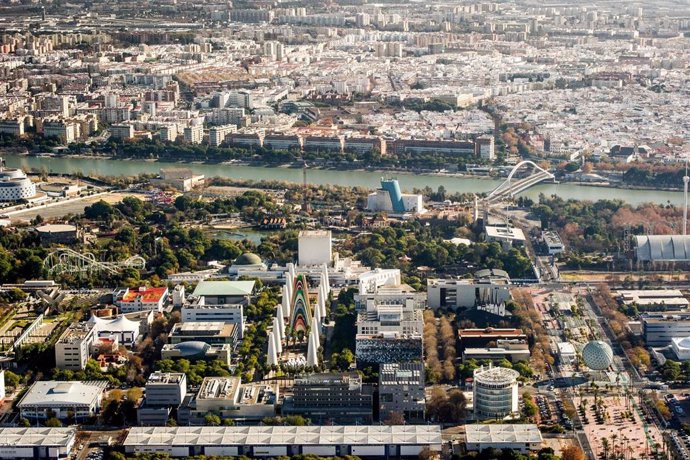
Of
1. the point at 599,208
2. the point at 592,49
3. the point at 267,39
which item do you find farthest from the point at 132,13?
the point at 599,208

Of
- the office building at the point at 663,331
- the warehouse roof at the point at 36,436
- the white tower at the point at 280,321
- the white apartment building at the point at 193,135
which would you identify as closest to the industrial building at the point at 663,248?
the office building at the point at 663,331

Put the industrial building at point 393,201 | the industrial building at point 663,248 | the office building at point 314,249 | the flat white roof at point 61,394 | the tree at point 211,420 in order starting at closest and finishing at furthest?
the tree at point 211,420 → the flat white roof at point 61,394 → the office building at point 314,249 → the industrial building at point 663,248 → the industrial building at point 393,201

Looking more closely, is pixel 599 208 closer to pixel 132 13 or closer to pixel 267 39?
pixel 267 39

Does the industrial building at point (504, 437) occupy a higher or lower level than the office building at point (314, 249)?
lower

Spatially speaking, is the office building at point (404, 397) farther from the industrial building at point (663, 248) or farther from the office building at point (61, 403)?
the industrial building at point (663, 248)

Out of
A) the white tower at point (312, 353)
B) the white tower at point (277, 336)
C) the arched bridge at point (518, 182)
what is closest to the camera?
the white tower at point (312, 353)

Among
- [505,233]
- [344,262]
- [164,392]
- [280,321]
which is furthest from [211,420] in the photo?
[505,233]

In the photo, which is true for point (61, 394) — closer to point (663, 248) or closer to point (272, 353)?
point (272, 353)
